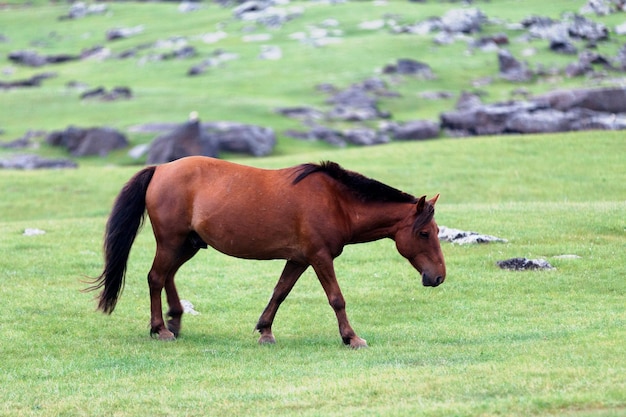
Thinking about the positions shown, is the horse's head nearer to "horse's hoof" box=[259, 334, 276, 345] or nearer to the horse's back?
the horse's back

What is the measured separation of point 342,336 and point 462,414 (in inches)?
169

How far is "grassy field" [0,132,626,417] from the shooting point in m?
10.0

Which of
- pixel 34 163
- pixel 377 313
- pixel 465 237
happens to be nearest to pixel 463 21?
pixel 34 163

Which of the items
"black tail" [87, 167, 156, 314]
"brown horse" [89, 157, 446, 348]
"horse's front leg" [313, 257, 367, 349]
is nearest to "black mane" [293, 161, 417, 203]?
"brown horse" [89, 157, 446, 348]

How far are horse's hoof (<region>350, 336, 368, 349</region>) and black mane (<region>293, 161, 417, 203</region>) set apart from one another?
203 centimetres

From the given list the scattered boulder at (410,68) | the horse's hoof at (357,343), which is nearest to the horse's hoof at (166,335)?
the horse's hoof at (357,343)

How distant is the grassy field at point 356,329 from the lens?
394 inches

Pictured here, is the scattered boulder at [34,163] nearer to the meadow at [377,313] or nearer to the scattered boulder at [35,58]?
the meadow at [377,313]

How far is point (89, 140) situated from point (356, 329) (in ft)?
116

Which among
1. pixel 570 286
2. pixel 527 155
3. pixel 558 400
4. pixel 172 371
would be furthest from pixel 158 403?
pixel 527 155

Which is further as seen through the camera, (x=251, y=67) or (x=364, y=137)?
(x=251, y=67)

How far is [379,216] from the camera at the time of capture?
535 inches

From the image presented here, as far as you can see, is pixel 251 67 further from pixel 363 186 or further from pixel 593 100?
pixel 363 186

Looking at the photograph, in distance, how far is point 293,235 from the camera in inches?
534
